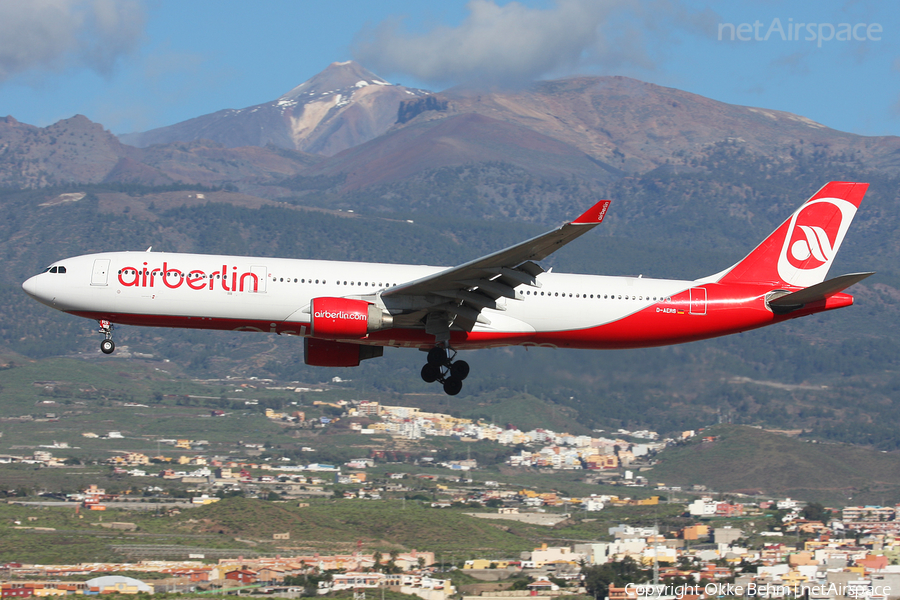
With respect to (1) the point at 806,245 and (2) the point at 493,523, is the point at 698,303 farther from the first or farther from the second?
(2) the point at 493,523

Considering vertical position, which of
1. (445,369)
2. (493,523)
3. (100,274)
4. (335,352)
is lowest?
(493,523)

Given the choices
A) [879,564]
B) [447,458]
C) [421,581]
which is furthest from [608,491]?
[421,581]

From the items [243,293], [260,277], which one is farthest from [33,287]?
[260,277]

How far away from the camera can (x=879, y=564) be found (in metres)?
70.2

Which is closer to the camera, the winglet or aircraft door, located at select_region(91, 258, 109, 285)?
the winglet

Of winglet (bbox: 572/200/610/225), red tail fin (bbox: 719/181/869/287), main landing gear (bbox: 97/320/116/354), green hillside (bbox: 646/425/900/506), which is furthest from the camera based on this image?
green hillside (bbox: 646/425/900/506)

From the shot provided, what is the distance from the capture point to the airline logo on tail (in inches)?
1572

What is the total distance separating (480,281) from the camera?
34625 millimetres

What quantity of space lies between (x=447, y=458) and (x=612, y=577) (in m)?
80.6

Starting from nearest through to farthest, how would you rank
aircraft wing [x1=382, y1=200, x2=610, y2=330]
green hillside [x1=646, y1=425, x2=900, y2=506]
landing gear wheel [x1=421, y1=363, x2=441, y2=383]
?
aircraft wing [x1=382, y1=200, x2=610, y2=330], landing gear wheel [x1=421, y1=363, x2=441, y2=383], green hillside [x1=646, y1=425, x2=900, y2=506]

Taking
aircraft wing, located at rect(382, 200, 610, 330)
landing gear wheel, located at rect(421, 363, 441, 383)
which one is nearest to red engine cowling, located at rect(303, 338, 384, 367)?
landing gear wheel, located at rect(421, 363, 441, 383)

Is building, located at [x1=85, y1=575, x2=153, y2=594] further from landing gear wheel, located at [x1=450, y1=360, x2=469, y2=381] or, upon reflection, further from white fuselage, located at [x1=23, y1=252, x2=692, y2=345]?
landing gear wheel, located at [x1=450, y1=360, x2=469, y2=381]

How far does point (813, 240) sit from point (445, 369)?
576 inches

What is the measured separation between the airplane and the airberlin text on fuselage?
3 centimetres
